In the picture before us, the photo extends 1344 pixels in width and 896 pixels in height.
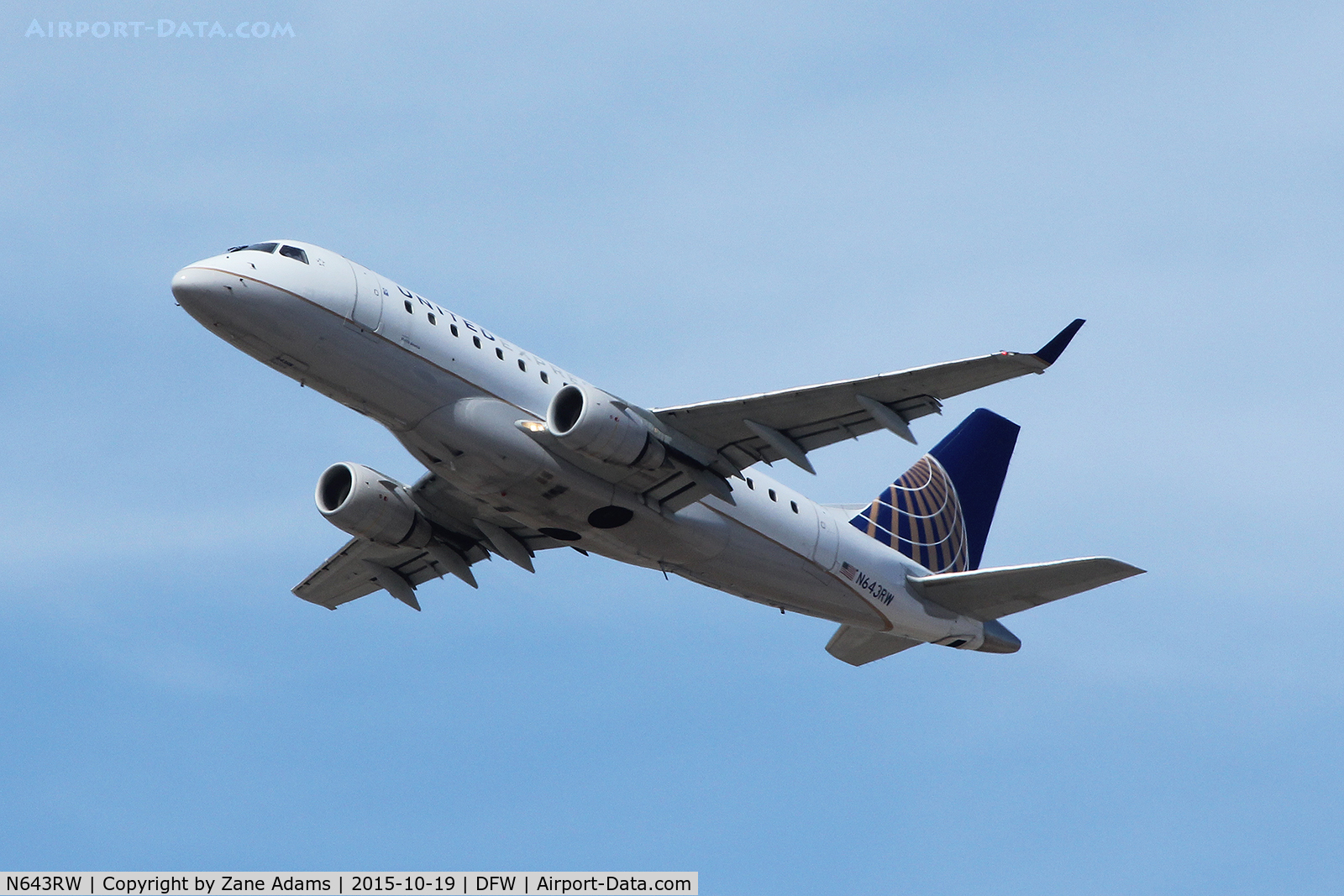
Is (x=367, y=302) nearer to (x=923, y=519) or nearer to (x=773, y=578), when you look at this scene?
(x=773, y=578)

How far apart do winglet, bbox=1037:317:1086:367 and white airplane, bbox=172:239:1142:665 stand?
50mm

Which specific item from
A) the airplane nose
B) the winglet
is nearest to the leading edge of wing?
the winglet

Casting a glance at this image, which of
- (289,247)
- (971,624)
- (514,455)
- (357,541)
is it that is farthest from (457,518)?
(971,624)

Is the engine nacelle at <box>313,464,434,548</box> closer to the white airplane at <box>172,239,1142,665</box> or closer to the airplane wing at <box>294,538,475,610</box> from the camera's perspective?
the white airplane at <box>172,239,1142,665</box>

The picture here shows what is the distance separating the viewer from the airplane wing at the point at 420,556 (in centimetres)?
3272

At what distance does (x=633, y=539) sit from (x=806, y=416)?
4378mm

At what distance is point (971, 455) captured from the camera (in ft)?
127

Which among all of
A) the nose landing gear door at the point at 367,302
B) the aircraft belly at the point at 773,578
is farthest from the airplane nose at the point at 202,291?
the aircraft belly at the point at 773,578

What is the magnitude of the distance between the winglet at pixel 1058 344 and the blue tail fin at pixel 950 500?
9.70 m

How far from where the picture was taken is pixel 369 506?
105ft

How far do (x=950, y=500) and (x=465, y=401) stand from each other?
46.7 ft

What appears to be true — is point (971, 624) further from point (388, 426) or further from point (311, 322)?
point (311, 322)

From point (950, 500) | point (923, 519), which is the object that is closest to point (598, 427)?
point (923, 519)

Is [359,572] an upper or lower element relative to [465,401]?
upper
